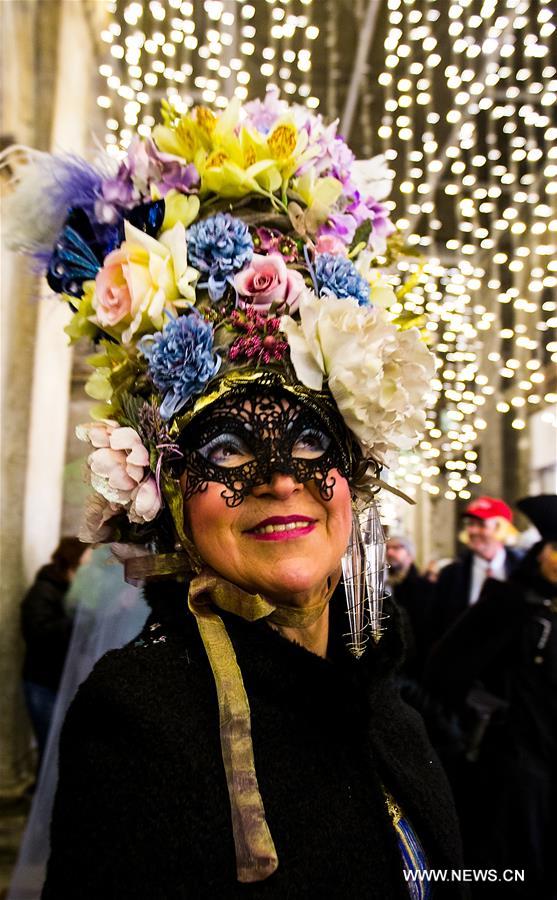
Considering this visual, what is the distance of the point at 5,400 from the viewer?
403cm

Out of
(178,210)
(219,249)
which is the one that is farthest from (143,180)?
(219,249)

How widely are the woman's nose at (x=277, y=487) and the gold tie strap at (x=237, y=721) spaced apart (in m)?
0.17

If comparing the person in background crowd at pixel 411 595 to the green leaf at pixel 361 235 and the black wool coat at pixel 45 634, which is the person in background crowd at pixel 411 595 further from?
the green leaf at pixel 361 235

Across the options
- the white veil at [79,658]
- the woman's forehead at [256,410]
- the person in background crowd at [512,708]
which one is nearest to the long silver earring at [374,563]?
the woman's forehead at [256,410]

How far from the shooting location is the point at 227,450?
127 centimetres

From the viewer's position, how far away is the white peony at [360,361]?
125 centimetres

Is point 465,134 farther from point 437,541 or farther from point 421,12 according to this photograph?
point 437,541

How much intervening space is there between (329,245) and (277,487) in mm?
540

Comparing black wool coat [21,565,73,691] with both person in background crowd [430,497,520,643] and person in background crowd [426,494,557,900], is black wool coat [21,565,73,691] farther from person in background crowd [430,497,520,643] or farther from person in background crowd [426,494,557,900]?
person in background crowd [430,497,520,643]

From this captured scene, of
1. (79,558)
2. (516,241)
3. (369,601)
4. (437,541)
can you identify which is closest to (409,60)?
(516,241)

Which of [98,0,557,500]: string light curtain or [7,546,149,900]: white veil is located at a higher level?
[98,0,557,500]: string light curtain

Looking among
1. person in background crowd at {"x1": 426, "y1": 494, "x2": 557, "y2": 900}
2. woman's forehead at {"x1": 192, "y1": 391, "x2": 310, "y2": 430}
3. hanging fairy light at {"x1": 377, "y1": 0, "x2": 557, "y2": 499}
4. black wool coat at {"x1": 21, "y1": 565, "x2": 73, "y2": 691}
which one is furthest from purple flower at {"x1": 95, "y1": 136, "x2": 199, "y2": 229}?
black wool coat at {"x1": 21, "y1": 565, "x2": 73, "y2": 691}

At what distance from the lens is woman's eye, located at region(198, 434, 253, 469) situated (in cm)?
126

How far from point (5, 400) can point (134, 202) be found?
2906mm
